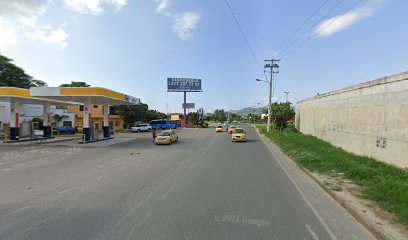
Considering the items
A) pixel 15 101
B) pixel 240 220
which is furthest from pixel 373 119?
pixel 15 101

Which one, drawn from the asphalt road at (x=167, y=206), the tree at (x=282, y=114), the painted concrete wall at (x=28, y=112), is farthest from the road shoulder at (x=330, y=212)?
the painted concrete wall at (x=28, y=112)

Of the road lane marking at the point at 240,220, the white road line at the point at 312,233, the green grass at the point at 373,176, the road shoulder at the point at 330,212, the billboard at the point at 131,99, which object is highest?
the billboard at the point at 131,99

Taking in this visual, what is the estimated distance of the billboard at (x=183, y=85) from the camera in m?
72.4

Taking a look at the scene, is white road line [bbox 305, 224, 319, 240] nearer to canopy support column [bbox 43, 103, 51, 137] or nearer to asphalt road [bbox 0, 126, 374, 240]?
asphalt road [bbox 0, 126, 374, 240]

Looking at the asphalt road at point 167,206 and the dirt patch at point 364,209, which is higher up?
the dirt patch at point 364,209

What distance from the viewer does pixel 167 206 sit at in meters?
6.56

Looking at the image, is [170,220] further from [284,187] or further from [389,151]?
[389,151]

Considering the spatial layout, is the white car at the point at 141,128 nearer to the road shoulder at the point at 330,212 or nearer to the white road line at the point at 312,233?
the road shoulder at the point at 330,212

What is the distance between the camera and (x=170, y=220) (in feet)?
18.4

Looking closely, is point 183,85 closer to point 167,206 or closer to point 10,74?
point 10,74

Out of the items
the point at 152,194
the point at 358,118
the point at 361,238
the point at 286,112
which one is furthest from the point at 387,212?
the point at 286,112

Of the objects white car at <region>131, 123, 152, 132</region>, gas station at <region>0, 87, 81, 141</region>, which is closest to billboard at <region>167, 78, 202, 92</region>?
white car at <region>131, 123, 152, 132</region>

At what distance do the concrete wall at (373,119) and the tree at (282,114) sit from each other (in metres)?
21.2

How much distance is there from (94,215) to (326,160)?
37.1ft
